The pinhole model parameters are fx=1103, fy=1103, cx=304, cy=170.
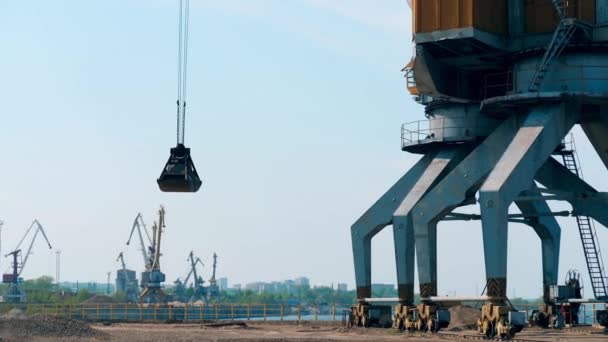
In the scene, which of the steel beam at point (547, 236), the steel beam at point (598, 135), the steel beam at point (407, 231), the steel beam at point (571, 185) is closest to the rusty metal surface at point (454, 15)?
the steel beam at point (598, 135)

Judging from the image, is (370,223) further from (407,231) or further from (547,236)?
(547,236)

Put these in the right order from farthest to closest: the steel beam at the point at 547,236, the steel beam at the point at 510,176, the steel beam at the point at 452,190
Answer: the steel beam at the point at 547,236, the steel beam at the point at 452,190, the steel beam at the point at 510,176

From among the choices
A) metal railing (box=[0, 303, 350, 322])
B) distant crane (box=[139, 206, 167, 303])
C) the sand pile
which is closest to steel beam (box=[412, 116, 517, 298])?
A: the sand pile

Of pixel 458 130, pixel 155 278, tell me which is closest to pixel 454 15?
pixel 458 130

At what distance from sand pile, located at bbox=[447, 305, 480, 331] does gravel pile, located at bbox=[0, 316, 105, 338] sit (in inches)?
663

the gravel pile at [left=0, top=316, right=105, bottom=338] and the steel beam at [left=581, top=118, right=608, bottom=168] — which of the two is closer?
the gravel pile at [left=0, top=316, right=105, bottom=338]

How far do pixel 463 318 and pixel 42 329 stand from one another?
2089 cm

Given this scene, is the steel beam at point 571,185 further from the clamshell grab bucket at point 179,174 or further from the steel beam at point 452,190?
the clamshell grab bucket at point 179,174

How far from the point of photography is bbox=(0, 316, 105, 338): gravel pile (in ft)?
146

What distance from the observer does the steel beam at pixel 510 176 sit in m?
42.6

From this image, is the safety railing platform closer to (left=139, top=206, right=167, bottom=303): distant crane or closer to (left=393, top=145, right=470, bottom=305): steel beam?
(left=393, top=145, right=470, bottom=305): steel beam

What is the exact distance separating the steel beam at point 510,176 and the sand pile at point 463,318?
29.5ft

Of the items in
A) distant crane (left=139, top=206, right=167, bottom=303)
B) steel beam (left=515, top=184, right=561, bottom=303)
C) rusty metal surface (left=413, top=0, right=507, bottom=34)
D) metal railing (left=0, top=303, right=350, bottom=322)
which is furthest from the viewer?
distant crane (left=139, top=206, right=167, bottom=303)

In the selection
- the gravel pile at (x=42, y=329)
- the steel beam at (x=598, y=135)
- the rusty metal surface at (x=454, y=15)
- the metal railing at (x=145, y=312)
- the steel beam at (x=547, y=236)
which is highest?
the rusty metal surface at (x=454, y=15)
